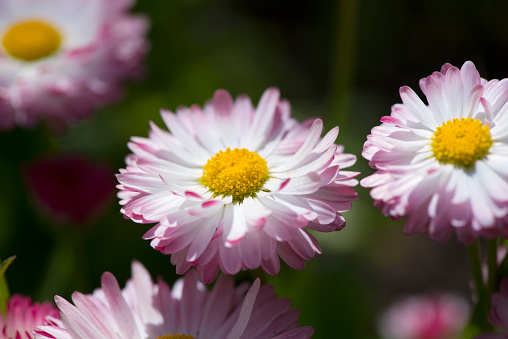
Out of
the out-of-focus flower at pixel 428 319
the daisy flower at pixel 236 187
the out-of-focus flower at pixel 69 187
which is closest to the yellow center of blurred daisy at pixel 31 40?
the out-of-focus flower at pixel 69 187

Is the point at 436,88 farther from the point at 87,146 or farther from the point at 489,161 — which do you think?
the point at 87,146

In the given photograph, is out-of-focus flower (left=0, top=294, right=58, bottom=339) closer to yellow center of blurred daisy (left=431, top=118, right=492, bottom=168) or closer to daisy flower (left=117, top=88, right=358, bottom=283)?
daisy flower (left=117, top=88, right=358, bottom=283)

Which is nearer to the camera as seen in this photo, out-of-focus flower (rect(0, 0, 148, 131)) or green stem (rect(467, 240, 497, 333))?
green stem (rect(467, 240, 497, 333))

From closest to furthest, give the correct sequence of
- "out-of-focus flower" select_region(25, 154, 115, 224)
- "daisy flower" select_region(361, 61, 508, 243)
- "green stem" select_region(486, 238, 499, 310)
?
1. "daisy flower" select_region(361, 61, 508, 243)
2. "green stem" select_region(486, 238, 499, 310)
3. "out-of-focus flower" select_region(25, 154, 115, 224)

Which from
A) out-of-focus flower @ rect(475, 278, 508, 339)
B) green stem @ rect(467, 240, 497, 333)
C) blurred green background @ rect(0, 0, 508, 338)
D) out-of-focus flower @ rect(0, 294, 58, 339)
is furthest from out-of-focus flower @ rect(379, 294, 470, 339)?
out-of-focus flower @ rect(0, 294, 58, 339)

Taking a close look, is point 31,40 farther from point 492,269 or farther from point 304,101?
point 492,269

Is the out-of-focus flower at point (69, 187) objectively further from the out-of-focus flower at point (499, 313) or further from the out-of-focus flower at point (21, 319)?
the out-of-focus flower at point (499, 313)
